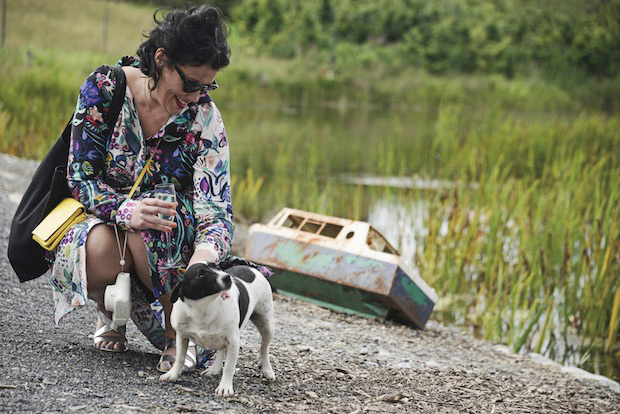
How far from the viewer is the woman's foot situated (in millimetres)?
3020

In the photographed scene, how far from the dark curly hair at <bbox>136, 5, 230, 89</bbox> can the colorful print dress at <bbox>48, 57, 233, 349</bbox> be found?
0.21m

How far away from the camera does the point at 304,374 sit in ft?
10.6

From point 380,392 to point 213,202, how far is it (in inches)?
38.7

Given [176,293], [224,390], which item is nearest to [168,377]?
[224,390]

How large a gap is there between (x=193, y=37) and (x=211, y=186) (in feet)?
1.74

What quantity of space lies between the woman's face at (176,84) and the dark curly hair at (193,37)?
2 centimetres

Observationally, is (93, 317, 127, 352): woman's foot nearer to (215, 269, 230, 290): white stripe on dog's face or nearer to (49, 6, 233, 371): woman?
(49, 6, 233, 371): woman

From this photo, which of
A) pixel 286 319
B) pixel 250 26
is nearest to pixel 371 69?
pixel 250 26

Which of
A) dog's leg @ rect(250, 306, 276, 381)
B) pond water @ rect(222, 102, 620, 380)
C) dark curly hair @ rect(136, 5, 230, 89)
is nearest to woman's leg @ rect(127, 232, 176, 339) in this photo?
dog's leg @ rect(250, 306, 276, 381)

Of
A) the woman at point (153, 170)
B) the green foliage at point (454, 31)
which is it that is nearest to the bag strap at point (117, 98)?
the woman at point (153, 170)

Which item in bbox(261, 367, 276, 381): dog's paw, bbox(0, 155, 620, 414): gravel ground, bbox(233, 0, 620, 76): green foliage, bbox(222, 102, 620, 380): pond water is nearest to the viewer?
bbox(0, 155, 620, 414): gravel ground

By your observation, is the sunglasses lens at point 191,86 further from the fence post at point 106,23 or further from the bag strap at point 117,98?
the fence post at point 106,23

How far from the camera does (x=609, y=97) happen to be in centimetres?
2975

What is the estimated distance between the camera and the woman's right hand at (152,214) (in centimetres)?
268
